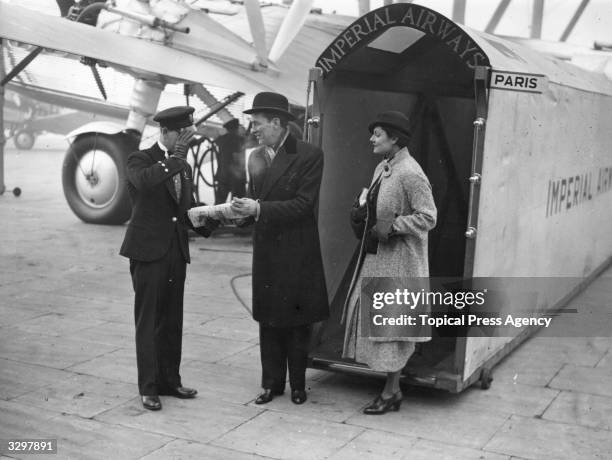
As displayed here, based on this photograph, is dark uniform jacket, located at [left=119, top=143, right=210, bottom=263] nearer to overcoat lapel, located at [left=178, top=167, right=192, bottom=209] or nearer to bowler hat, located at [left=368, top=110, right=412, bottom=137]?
overcoat lapel, located at [left=178, top=167, right=192, bottom=209]

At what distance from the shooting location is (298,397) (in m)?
5.53

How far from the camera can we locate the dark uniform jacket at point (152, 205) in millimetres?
5207

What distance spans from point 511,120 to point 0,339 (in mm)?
4355

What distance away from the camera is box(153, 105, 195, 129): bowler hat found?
208 inches

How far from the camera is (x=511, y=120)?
5.66 meters

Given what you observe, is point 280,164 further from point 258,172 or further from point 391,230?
point 391,230

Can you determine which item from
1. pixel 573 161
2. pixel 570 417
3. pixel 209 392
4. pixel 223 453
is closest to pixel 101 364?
pixel 209 392

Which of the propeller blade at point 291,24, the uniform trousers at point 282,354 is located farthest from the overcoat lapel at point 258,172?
the propeller blade at point 291,24

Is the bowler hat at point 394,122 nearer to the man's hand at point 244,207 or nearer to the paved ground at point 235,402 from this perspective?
the man's hand at point 244,207

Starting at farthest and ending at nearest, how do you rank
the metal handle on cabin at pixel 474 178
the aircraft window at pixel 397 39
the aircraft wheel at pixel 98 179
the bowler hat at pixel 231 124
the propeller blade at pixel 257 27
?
1. the bowler hat at pixel 231 124
2. the aircraft wheel at pixel 98 179
3. the propeller blade at pixel 257 27
4. the aircraft window at pixel 397 39
5. the metal handle on cabin at pixel 474 178

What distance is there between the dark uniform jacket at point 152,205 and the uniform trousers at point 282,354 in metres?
0.80

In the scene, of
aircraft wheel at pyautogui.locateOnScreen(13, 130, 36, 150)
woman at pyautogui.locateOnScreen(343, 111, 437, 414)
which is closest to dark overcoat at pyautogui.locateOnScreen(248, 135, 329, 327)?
woman at pyautogui.locateOnScreen(343, 111, 437, 414)

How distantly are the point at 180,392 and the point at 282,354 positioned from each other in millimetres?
706

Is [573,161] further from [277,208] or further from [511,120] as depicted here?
[277,208]
